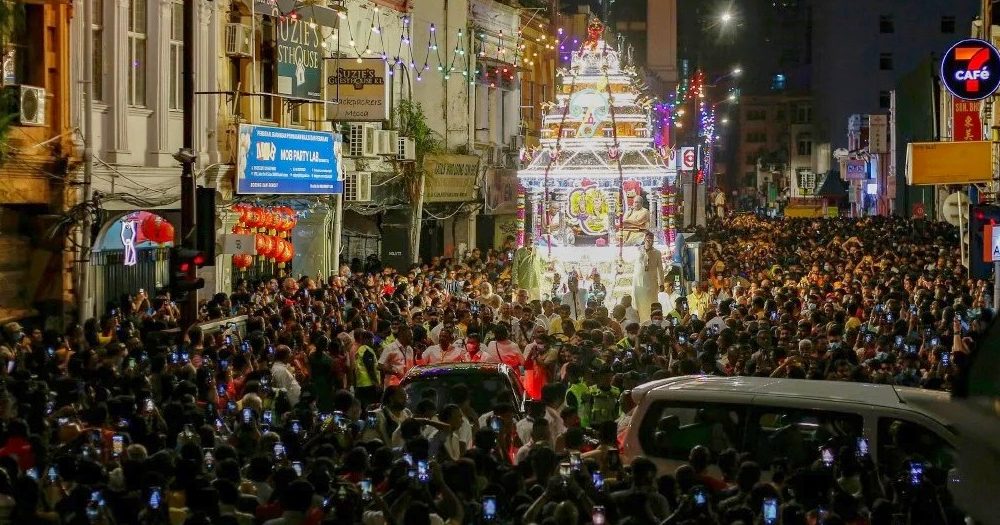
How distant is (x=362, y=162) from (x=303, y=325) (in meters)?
13.1

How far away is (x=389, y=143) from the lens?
1229 inches

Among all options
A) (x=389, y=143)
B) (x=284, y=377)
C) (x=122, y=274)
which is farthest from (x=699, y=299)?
(x=284, y=377)

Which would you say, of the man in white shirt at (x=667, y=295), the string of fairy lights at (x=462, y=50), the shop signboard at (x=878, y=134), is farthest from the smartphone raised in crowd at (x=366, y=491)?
the shop signboard at (x=878, y=134)

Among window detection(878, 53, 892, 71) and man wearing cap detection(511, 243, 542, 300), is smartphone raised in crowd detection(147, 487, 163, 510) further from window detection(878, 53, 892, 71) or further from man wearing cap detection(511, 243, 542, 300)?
window detection(878, 53, 892, 71)

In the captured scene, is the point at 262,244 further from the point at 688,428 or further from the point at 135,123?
the point at 688,428

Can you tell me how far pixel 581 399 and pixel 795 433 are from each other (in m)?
3.48

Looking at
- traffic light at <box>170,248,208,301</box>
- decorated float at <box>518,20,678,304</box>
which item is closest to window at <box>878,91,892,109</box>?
decorated float at <box>518,20,678,304</box>

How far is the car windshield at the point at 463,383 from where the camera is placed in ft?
41.0

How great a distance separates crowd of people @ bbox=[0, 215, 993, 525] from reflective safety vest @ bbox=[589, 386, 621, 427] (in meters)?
0.02

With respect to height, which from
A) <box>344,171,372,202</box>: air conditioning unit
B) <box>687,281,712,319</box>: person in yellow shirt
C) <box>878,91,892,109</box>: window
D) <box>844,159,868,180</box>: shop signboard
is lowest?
<box>687,281,712,319</box>: person in yellow shirt

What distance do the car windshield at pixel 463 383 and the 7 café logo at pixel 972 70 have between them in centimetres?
1190

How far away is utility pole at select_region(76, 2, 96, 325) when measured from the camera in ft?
65.2

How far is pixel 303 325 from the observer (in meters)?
17.8

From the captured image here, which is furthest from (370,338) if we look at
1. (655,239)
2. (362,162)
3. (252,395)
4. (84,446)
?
(362,162)
